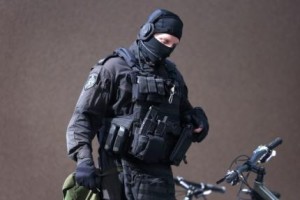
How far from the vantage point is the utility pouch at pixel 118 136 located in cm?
199

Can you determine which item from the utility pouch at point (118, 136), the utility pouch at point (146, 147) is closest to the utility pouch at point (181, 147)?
the utility pouch at point (146, 147)

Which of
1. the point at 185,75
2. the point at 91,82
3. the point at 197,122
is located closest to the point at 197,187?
the point at 197,122

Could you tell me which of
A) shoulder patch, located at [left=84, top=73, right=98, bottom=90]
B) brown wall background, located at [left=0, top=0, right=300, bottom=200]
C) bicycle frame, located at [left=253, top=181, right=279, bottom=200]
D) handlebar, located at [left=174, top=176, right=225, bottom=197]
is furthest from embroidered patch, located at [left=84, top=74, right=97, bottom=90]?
brown wall background, located at [left=0, top=0, right=300, bottom=200]

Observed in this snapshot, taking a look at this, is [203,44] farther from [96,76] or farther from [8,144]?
[96,76]

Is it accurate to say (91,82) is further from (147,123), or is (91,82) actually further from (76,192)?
(76,192)

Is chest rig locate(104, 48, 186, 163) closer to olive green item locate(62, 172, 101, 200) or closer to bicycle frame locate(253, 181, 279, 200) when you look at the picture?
olive green item locate(62, 172, 101, 200)

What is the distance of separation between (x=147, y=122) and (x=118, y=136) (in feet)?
0.42

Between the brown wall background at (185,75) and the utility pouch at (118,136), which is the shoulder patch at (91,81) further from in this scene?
the brown wall background at (185,75)

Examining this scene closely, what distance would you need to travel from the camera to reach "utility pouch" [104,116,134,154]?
1.99 metres

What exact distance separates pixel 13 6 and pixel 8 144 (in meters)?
0.94

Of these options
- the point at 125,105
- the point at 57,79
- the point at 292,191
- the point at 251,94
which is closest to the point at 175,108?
the point at 125,105

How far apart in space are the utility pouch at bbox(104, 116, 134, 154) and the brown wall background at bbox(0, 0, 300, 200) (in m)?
1.65

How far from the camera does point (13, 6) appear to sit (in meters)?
3.54

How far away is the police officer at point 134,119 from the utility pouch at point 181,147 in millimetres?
22
